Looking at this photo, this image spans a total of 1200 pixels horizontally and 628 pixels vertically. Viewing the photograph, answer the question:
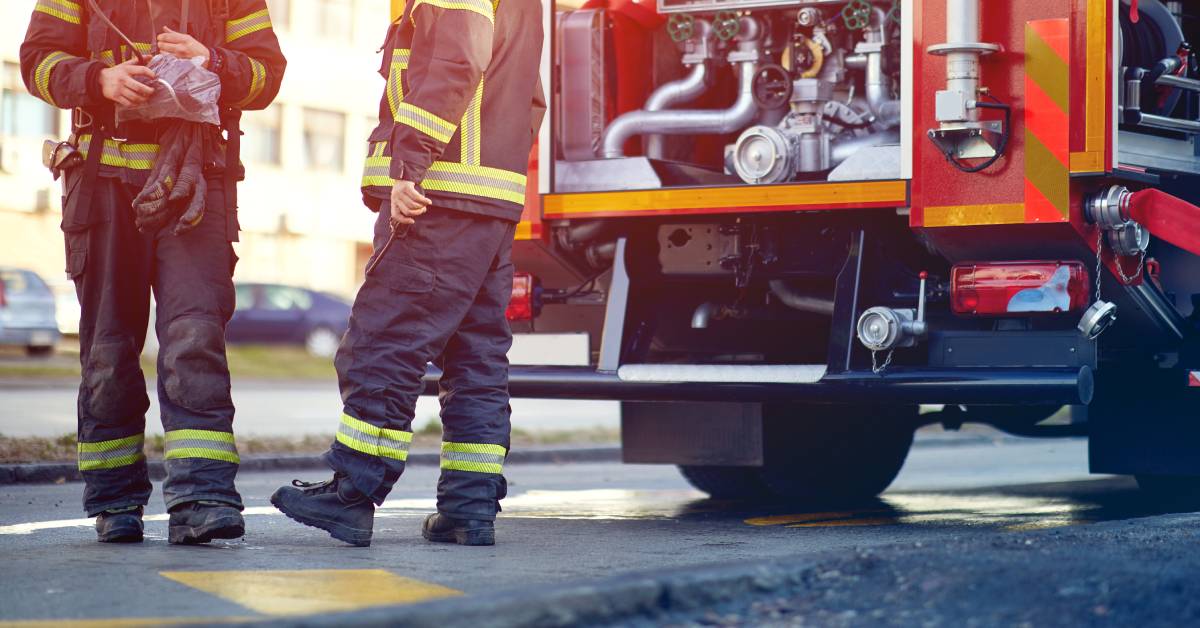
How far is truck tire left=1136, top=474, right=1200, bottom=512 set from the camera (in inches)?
289

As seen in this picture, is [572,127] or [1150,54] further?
[572,127]

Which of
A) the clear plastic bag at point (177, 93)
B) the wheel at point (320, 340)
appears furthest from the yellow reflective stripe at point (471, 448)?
the wheel at point (320, 340)

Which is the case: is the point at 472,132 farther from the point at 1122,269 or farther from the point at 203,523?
the point at 1122,269

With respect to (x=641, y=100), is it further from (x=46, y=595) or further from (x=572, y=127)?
(x=46, y=595)

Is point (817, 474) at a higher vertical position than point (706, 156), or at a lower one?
lower

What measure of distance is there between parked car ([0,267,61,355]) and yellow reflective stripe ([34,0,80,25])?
1958 cm

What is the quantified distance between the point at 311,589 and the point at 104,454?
138cm

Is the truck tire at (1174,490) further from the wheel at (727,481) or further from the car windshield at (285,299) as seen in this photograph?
the car windshield at (285,299)

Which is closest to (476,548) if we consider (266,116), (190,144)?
(190,144)

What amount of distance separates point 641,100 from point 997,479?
3.48 meters

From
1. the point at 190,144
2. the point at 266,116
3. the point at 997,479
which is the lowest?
the point at 997,479

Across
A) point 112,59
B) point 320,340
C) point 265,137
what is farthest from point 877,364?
point 265,137

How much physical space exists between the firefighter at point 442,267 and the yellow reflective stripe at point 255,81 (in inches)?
14.5

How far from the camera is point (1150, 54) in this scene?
637 cm
